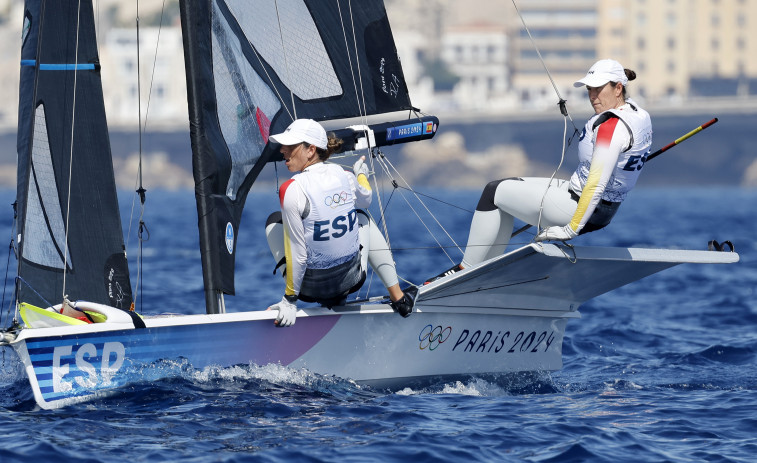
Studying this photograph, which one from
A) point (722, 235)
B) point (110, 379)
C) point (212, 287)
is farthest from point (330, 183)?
point (722, 235)

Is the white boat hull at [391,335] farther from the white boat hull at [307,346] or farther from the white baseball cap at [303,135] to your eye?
the white baseball cap at [303,135]

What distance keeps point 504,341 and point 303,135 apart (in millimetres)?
2132

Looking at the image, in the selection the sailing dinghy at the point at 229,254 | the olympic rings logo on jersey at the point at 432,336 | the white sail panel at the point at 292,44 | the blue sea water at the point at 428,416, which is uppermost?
the white sail panel at the point at 292,44

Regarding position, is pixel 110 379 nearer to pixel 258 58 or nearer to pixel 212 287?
pixel 212 287

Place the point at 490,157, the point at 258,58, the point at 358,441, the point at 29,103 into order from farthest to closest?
the point at 490,157, the point at 258,58, the point at 29,103, the point at 358,441

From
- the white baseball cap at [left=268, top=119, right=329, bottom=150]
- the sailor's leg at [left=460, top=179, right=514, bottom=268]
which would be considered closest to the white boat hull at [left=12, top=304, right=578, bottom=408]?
the sailor's leg at [left=460, top=179, right=514, bottom=268]

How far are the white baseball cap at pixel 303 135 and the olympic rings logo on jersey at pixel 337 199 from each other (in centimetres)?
29

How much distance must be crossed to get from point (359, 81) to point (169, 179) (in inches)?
3093

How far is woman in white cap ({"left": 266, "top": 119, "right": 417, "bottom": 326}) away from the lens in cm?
623

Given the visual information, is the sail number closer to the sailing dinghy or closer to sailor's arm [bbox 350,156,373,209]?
the sailing dinghy

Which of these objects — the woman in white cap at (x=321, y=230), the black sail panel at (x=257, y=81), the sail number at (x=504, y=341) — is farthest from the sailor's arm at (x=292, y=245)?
the sail number at (x=504, y=341)

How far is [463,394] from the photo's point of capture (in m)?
7.04

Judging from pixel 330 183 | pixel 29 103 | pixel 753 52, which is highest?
pixel 753 52

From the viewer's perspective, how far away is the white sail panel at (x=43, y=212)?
688 centimetres
